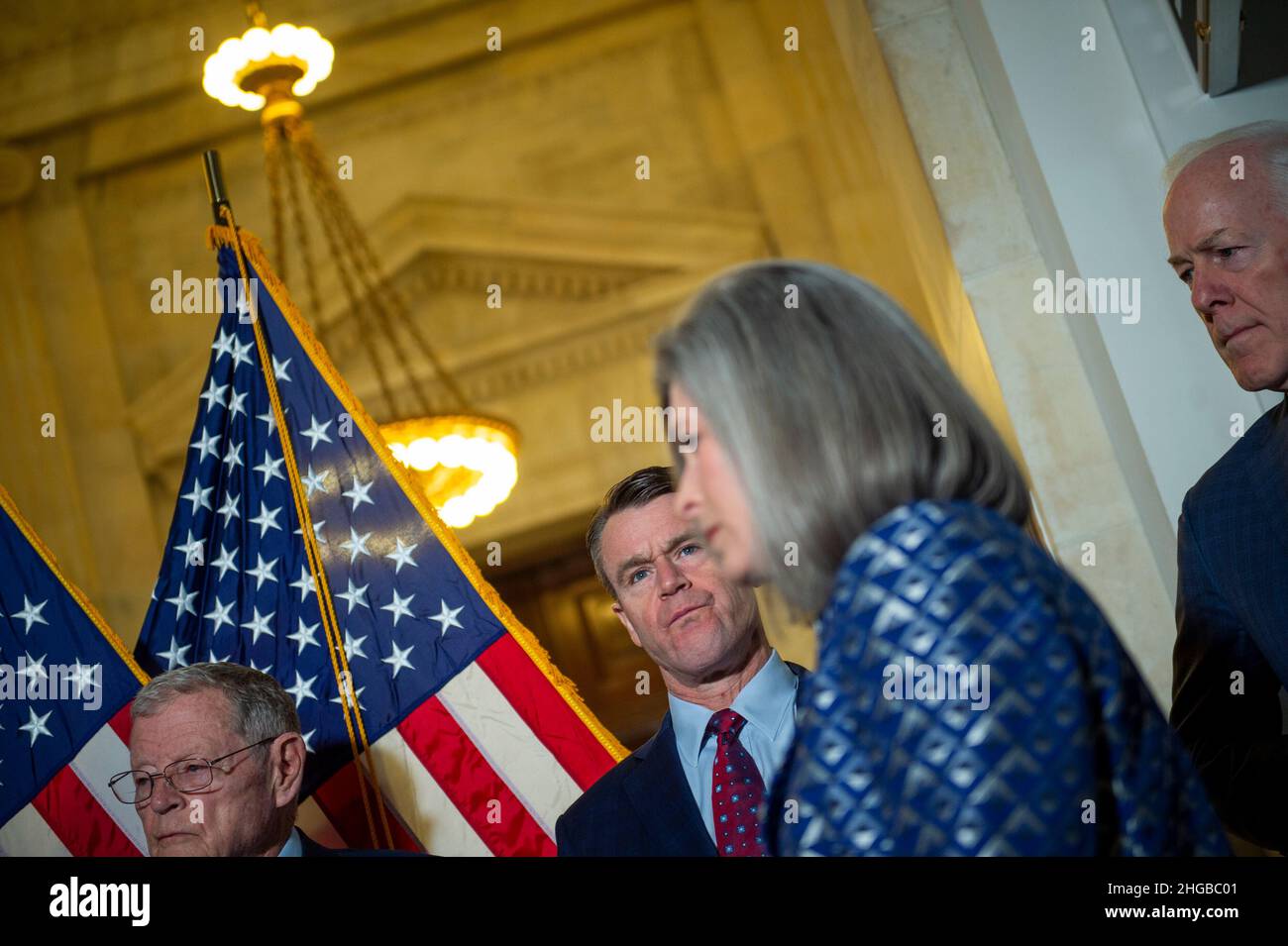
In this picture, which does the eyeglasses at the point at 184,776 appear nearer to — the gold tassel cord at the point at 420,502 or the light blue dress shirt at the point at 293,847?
the light blue dress shirt at the point at 293,847

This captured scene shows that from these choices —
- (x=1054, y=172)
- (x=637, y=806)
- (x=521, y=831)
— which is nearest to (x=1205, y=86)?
(x=1054, y=172)

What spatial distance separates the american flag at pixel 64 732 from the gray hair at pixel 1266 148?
9.11 ft

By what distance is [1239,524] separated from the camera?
7.48 feet

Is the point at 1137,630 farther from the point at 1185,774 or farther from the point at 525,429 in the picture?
the point at 525,429

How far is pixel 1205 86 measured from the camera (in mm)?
3297

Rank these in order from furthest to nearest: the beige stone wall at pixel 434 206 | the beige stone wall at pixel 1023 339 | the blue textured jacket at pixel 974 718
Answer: the beige stone wall at pixel 434 206 → the beige stone wall at pixel 1023 339 → the blue textured jacket at pixel 974 718

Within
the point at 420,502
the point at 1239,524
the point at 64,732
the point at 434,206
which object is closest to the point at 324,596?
the point at 420,502

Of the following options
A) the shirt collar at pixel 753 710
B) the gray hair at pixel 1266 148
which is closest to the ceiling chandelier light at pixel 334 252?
the shirt collar at pixel 753 710

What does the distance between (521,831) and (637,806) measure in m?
1.04

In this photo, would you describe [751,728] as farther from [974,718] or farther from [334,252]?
[334,252]

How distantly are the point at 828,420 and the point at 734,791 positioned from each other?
1277 mm

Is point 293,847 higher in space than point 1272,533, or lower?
lower

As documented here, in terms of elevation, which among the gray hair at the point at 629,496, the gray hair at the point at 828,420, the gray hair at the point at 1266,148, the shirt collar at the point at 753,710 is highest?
the gray hair at the point at 1266,148

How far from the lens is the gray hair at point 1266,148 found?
2.40 metres
